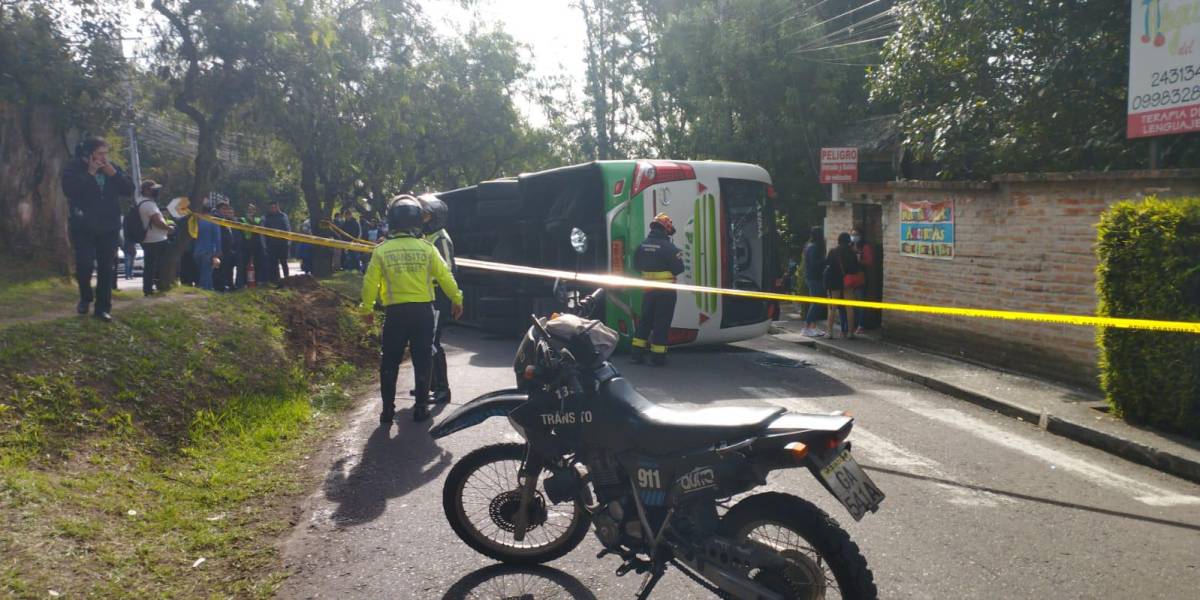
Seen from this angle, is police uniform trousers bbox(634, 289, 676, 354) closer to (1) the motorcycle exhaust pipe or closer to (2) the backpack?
(2) the backpack

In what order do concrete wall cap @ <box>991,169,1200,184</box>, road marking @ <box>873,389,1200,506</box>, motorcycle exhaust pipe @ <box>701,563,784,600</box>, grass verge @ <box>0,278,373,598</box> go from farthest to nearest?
concrete wall cap @ <box>991,169,1200,184</box>
road marking @ <box>873,389,1200,506</box>
grass verge @ <box>0,278,373,598</box>
motorcycle exhaust pipe @ <box>701,563,784,600</box>

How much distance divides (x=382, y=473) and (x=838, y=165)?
11496 millimetres

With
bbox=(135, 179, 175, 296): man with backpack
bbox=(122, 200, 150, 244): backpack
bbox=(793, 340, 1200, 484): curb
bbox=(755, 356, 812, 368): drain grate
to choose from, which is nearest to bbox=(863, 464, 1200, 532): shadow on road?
bbox=(793, 340, 1200, 484): curb

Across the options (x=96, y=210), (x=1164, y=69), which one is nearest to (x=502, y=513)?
(x=96, y=210)

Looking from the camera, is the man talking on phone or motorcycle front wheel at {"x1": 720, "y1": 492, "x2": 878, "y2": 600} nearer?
motorcycle front wheel at {"x1": 720, "y1": 492, "x2": 878, "y2": 600}

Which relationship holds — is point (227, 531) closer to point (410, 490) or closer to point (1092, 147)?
point (410, 490)

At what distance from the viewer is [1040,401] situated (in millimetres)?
8875

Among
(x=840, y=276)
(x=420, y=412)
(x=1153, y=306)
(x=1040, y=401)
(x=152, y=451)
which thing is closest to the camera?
(x=152, y=451)

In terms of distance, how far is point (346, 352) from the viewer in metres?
12.5

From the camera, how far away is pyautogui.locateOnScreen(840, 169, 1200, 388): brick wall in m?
10.1

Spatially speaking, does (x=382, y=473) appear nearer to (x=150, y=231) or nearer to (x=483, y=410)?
(x=483, y=410)

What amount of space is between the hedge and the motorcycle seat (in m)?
5.26

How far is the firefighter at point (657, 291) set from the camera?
10719 mm

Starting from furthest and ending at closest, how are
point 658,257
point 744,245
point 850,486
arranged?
1. point 744,245
2. point 658,257
3. point 850,486
